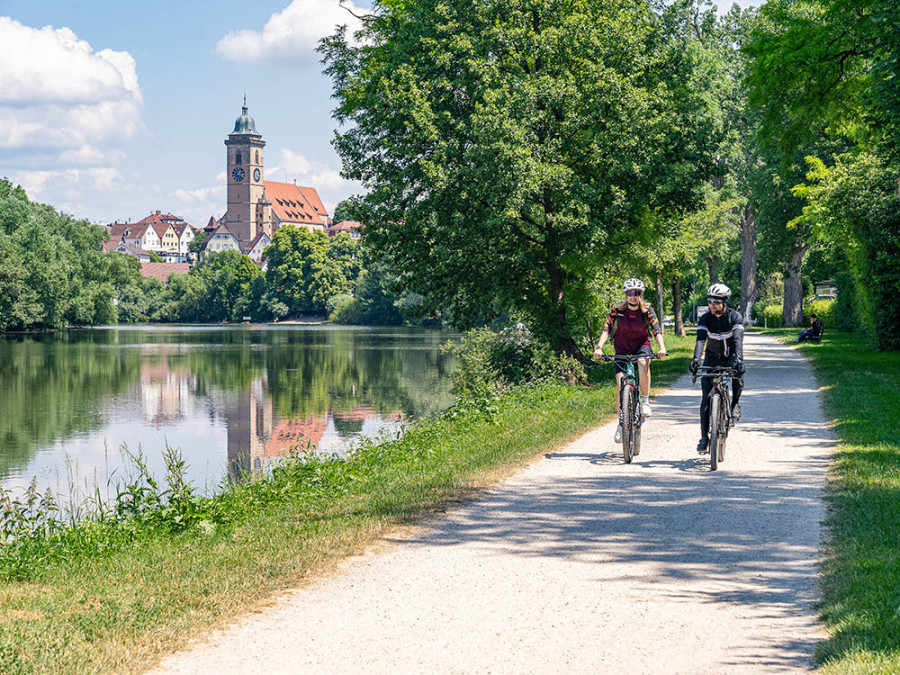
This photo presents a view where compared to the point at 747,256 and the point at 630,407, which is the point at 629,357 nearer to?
Result: the point at 630,407

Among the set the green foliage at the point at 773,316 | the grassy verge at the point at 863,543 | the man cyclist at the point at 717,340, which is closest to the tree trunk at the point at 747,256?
the green foliage at the point at 773,316

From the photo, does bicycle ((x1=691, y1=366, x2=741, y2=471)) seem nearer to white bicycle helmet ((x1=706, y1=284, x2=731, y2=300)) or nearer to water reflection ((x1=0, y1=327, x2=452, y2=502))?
white bicycle helmet ((x1=706, y1=284, x2=731, y2=300))

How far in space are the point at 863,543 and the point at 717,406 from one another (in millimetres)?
3542

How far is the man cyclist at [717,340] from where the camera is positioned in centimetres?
1005

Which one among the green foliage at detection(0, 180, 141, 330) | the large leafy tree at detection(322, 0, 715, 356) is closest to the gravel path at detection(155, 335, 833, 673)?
the large leafy tree at detection(322, 0, 715, 356)

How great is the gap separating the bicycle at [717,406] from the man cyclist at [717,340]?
2.8 inches

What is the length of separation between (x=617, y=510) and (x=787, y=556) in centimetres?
177

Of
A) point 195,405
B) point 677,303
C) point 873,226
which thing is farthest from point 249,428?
point 677,303

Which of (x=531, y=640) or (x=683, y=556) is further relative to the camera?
(x=683, y=556)

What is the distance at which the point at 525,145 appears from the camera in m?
19.3

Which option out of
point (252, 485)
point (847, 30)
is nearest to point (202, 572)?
point (252, 485)

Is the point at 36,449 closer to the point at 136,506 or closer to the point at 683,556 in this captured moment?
the point at 136,506

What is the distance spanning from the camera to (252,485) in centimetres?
1103

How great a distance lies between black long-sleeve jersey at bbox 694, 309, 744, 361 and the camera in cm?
1005
